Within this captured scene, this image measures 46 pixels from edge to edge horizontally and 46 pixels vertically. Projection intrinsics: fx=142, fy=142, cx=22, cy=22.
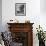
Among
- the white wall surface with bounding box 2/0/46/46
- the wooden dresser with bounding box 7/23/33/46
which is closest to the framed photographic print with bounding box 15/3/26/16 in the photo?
the white wall surface with bounding box 2/0/46/46

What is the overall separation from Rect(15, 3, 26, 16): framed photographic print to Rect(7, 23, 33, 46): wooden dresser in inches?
18.6

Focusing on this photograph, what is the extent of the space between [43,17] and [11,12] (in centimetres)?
138

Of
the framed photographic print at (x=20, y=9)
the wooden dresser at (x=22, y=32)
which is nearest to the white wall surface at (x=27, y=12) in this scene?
the framed photographic print at (x=20, y=9)

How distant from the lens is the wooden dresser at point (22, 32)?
5457 millimetres

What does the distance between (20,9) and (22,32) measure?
92 centimetres

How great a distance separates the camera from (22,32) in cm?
554

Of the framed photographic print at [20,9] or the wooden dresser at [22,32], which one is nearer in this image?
the wooden dresser at [22,32]

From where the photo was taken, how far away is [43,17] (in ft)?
19.6

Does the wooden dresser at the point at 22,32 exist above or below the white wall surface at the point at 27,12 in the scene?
below

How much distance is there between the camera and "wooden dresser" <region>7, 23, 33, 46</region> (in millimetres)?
5457

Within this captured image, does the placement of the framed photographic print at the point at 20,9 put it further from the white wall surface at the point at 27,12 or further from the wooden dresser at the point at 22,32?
the wooden dresser at the point at 22,32

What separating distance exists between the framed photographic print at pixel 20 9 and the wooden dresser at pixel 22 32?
474 millimetres

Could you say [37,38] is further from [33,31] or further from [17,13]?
[17,13]

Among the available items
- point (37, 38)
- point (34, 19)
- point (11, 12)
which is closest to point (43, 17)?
point (34, 19)
